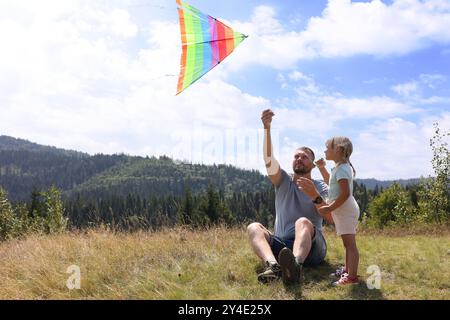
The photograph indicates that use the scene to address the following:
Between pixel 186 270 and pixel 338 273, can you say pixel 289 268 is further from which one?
pixel 186 270

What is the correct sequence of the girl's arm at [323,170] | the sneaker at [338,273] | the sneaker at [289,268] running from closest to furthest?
the sneaker at [289,268], the sneaker at [338,273], the girl's arm at [323,170]

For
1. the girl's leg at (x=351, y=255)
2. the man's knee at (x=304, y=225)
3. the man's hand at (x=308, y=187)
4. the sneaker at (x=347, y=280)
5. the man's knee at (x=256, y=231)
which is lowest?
the sneaker at (x=347, y=280)

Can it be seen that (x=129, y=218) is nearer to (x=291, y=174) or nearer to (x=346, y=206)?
(x=291, y=174)

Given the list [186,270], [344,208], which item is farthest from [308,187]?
[186,270]

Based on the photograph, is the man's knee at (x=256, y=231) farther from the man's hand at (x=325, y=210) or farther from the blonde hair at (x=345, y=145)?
the blonde hair at (x=345, y=145)

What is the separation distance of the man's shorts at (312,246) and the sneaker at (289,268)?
2.00 feet

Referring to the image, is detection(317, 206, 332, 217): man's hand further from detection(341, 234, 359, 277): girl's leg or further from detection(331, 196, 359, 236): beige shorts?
detection(341, 234, 359, 277): girl's leg

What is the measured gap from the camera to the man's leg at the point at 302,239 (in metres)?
4.87

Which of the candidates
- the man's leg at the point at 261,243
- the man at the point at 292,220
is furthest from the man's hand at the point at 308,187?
the man's leg at the point at 261,243

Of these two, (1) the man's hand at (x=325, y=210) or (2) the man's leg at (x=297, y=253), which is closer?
(2) the man's leg at (x=297, y=253)

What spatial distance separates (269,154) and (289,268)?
4.76 feet
